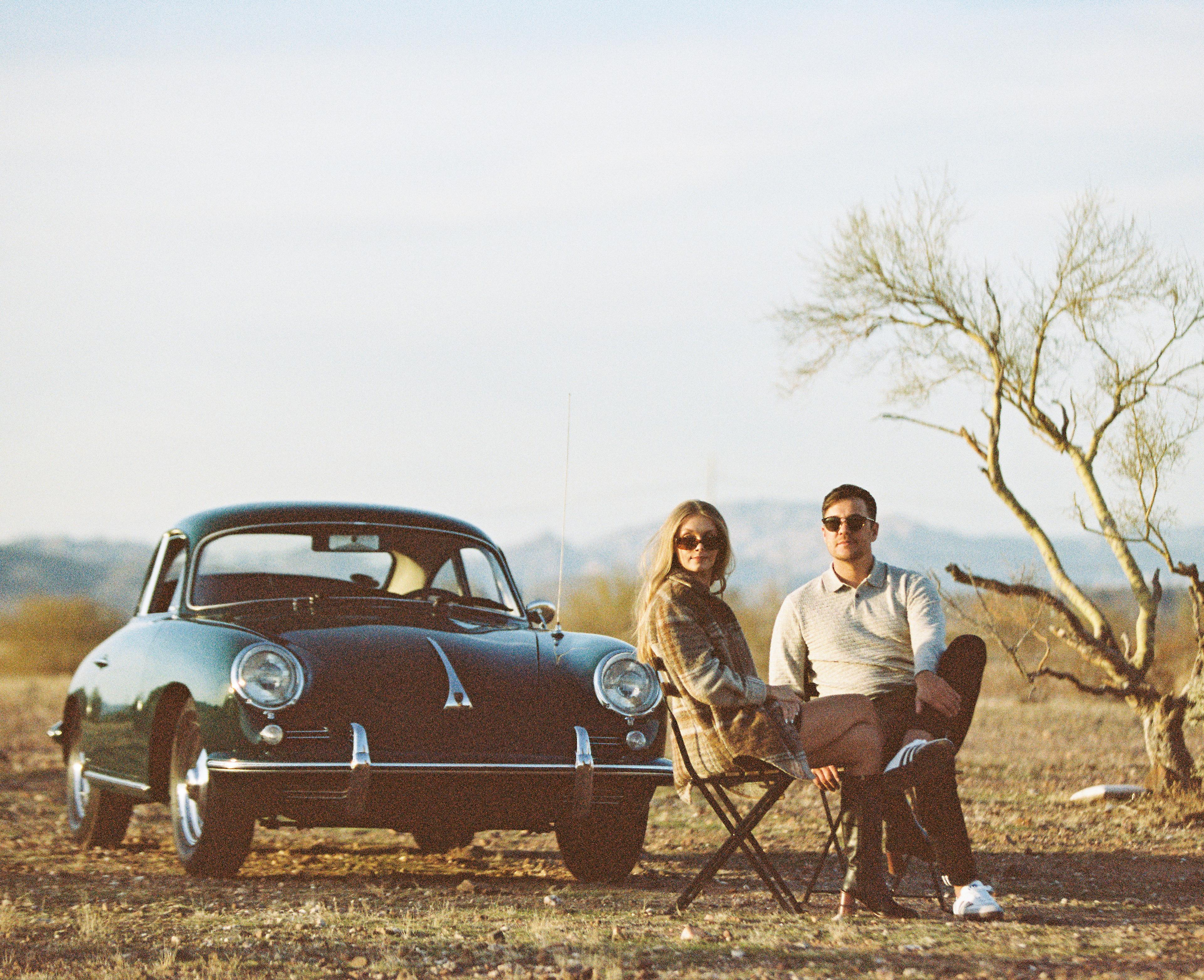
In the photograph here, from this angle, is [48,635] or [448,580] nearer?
[448,580]

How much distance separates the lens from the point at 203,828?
650cm

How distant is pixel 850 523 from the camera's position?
6145 mm

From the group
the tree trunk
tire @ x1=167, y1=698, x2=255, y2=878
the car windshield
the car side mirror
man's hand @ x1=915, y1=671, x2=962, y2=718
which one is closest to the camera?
man's hand @ x1=915, y1=671, x2=962, y2=718

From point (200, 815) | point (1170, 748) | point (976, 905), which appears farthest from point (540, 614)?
point (1170, 748)

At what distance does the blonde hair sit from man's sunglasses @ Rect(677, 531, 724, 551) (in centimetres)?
2

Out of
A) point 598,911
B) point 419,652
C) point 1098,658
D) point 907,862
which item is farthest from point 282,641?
point 1098,658

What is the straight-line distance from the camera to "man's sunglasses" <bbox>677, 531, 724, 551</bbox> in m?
5.82

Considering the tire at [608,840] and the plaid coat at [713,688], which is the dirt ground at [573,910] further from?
the plaid coat at [713,688]

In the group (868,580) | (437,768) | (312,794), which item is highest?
(868,580)

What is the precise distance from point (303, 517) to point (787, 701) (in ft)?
10.6

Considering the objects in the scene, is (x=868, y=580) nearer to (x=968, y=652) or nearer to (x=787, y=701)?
→ (x=968, y=652)

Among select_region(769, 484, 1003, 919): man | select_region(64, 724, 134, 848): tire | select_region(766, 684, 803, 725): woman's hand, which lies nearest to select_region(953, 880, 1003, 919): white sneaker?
select_region(769, 484, 1003, 919): man

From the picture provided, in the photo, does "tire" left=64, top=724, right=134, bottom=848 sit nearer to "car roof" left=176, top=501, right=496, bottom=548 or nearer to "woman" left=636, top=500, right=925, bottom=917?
"car roof" left=176, top=501, right=496, bottom=548

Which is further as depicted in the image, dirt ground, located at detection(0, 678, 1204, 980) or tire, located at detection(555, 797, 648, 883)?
tire, located at detection(555, 797, 648, 883)
